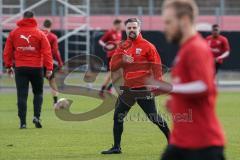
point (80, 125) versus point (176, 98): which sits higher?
point (176, 98)

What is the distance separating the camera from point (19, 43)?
51.9ft

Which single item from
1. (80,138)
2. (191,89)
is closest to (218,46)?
(80,138)

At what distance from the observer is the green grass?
12.2 m

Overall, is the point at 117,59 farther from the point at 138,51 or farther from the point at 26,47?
the point at 26,47

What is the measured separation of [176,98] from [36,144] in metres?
7.46

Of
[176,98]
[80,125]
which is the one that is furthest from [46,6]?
[176,98]

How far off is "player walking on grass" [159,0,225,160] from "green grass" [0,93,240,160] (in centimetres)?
551

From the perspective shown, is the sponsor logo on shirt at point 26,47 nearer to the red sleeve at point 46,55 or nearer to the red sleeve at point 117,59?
the red sleeve at point 46,55

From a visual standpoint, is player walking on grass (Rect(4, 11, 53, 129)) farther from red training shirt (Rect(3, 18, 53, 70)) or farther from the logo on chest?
the logo on chest

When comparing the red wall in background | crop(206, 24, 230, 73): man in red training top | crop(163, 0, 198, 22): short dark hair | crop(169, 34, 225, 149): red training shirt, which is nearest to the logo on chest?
crop(169, 34, 225, 149): red training shirt

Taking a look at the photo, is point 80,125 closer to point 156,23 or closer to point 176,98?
point 176,98

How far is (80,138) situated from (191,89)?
28.5 feet

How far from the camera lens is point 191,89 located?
6.09 meters

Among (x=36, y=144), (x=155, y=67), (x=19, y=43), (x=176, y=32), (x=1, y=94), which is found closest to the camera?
(x=176, y=32)
